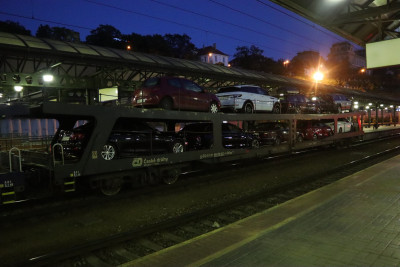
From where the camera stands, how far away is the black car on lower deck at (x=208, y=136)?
1133cm

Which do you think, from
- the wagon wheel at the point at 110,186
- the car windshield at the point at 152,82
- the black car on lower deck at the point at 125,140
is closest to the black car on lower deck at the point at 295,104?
the black car on lower deck at the point at 125,140

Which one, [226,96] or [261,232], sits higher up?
[226,96]

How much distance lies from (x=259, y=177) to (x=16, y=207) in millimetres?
7781

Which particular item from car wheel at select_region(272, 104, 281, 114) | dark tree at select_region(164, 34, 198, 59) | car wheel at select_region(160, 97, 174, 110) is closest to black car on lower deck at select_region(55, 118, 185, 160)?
car wheel at select_region(160, 97, 174, 110)

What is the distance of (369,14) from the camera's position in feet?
30.7

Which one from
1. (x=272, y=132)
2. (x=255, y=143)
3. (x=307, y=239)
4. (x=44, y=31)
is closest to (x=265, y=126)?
(x=272, y=132)

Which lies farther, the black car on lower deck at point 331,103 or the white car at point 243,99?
the black car on lower deck at point 331,103

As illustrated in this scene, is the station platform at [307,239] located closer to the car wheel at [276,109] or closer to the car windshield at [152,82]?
the car windshield at [152,82]

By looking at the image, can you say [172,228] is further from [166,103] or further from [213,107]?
[213,107]

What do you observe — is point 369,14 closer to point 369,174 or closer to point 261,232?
point 369,174

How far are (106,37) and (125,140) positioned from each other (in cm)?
6060

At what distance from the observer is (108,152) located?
8.08 meters

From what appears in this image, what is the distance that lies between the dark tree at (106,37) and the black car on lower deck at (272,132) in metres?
47.1

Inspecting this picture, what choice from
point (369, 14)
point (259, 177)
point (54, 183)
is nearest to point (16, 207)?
point (54, 183)
